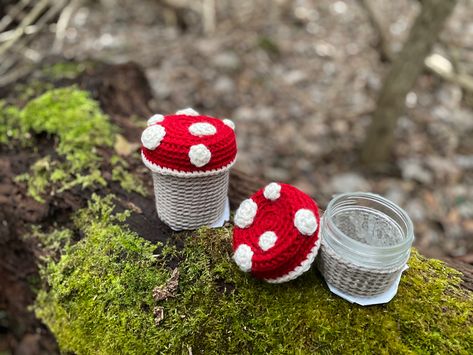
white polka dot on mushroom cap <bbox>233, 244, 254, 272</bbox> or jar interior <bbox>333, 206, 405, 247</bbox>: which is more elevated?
white polka dot on mushroom cap <bbox>233, 244, 254, 272</bbox>

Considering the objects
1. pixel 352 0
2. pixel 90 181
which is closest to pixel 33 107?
pixel 90 181

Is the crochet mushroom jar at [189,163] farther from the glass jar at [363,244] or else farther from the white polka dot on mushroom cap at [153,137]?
the glass jar at [363,244]

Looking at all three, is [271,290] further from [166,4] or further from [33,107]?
[166,4]

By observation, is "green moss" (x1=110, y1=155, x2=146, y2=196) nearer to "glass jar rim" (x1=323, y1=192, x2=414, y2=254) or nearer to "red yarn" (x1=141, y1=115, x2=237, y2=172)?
"red yarn" (x1=141, y1=115, x2=237, y2=172)

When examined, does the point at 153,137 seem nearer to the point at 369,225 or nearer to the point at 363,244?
the point at 363,244

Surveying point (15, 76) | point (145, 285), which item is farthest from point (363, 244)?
point (15, 76)

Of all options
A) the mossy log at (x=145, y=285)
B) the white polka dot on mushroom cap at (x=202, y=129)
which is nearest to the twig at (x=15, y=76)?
the mossy log at (x=145, y=285)

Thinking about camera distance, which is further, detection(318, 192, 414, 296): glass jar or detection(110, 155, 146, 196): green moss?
detection(110, 155, 146, 196): green moss

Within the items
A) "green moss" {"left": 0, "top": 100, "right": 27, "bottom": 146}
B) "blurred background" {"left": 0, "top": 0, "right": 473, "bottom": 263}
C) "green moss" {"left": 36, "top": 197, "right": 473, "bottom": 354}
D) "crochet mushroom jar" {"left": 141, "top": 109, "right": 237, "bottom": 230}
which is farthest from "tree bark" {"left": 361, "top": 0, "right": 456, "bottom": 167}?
"green moss" {"left": 0, "top": 100, "right": 27, "bottom": 146}

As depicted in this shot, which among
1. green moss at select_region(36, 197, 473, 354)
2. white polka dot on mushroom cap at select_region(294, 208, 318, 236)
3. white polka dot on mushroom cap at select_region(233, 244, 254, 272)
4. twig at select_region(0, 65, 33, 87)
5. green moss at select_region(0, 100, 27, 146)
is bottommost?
twig at select_region(0, 65, 33, 87)
